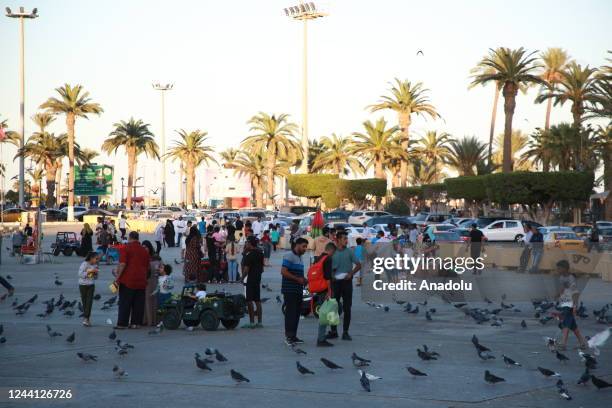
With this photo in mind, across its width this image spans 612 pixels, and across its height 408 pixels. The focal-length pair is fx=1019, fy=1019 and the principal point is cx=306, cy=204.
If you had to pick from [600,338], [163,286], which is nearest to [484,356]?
[600,338]

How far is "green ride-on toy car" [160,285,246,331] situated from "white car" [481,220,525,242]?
127ft

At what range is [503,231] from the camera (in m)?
54.4

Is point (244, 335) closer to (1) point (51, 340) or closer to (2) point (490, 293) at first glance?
(1) point (51, 340)

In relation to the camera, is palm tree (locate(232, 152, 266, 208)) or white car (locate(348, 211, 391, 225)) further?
palm tree (locate(232, 152, 266, 208))

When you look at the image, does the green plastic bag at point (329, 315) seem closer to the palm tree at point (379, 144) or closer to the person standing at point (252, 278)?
the person standing at point (252, 278)

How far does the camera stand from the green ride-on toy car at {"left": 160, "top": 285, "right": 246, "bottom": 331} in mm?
16578

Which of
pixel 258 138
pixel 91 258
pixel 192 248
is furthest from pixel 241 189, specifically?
pixel 91 258

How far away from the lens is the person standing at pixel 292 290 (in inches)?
576

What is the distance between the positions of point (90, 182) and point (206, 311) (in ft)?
286

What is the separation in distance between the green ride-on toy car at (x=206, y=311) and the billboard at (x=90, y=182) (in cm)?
8582

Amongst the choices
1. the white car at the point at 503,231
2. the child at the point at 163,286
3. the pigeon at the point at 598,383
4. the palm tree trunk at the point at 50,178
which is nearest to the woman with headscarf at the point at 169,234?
the white car at the point at 503,231

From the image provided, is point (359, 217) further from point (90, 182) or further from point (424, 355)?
point (424, 355)

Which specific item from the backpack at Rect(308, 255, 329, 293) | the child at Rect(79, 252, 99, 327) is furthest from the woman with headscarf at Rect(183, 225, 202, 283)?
the backpack at Rect(308, 255, 329, 293)

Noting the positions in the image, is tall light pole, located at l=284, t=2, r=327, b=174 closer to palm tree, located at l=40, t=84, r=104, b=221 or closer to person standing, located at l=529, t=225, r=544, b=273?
palm tree, located at l=40, t=84, r=104, b=221
